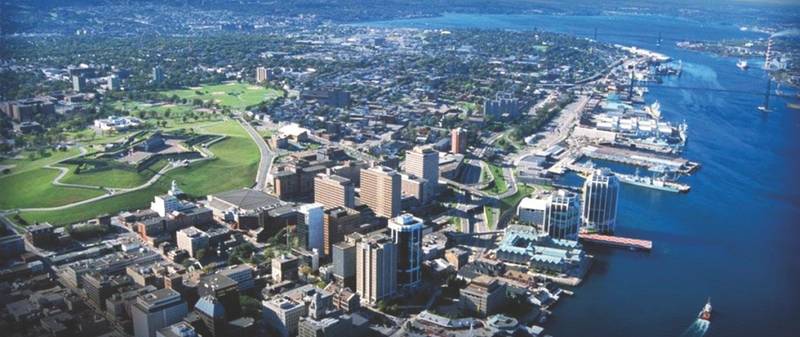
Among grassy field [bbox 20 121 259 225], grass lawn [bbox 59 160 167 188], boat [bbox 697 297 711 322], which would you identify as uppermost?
grass lawn [bbox 59 160 167 188]

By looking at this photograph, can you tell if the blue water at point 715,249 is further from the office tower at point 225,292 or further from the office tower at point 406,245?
the office tower at point 225,292

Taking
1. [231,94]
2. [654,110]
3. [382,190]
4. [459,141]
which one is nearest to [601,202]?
[382,190]

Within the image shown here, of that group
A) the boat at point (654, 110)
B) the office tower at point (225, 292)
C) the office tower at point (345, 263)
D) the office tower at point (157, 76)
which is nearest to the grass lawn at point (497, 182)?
the office tower at point (345, 263)

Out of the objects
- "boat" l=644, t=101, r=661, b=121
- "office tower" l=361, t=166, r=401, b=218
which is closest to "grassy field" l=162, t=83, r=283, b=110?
"office tower" l=361, t=166, r=401, b=218

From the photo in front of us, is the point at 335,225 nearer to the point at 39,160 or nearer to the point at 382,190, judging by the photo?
the point at 382,190

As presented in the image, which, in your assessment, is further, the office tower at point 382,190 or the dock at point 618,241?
the office tower at point 382,190

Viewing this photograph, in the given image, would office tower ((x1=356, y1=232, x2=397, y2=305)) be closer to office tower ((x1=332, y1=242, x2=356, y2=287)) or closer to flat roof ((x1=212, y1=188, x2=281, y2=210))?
office tower ((x1=332, y1=242, x2=356, y2=287))
